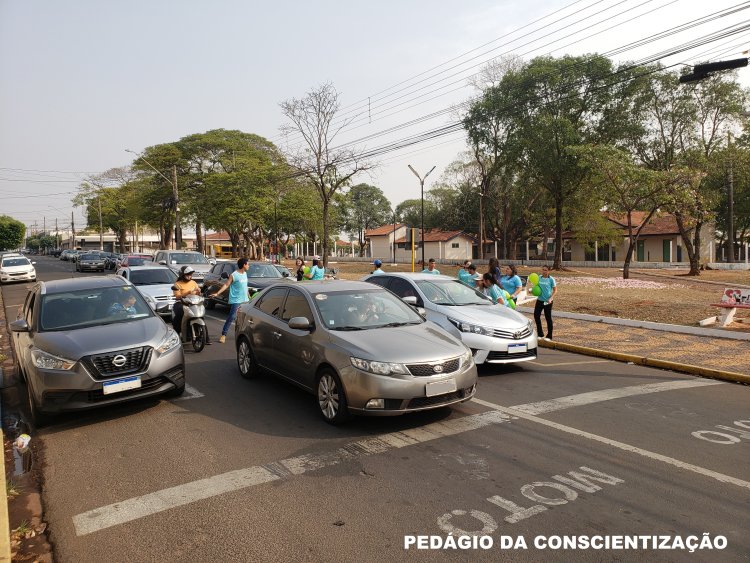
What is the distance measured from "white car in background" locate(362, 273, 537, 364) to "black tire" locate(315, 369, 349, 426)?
221 centimetres

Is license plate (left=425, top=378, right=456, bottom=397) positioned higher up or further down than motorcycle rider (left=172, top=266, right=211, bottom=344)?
further down

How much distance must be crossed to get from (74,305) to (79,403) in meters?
1.84

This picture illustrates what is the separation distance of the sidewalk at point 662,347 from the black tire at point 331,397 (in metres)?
6.50

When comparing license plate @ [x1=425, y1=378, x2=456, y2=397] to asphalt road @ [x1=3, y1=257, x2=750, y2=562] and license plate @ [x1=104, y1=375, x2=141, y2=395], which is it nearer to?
asphalt road @ [x1=3, y1=257, x2=750, y2=562]

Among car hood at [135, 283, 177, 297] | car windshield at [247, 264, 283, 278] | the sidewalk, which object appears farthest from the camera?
car windshield at [247, 264, 283, 278]

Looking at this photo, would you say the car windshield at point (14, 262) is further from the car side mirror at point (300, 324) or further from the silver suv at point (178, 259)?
the car side mirror at point (300, 324)

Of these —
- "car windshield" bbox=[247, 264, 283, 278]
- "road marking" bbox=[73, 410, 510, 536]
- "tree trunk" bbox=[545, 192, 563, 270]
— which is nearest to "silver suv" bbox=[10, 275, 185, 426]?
"road marking" bbox=[73, 410, 510, 536]

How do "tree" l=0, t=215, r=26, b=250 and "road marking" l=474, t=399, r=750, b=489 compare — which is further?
"tree" l=0, t=215, r=26, b=250

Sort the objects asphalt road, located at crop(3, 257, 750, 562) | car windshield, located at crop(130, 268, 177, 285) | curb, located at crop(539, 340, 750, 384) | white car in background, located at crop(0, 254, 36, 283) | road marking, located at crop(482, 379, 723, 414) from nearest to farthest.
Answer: asphalt road, located at crop(3, 257, 750, 562), road marking, located at crop(482, 379, 723, 414), curb, located at crop(539, 340, 750, 384), car windshield, located at crop(130, 268, 177, 285), white car in background, located at crop(0, 254, 36, 283)

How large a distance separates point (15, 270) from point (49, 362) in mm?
27921

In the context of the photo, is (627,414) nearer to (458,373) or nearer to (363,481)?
(458,373)

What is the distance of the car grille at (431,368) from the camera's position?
549cm

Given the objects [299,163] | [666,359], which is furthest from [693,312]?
[299,163]

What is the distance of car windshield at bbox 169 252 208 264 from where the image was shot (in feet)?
78.5
